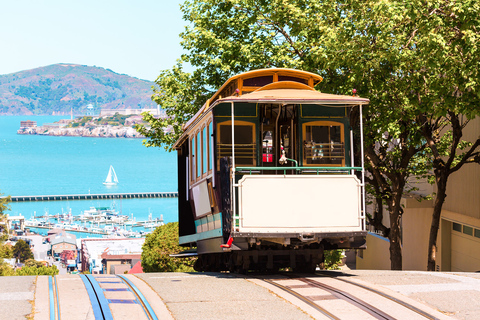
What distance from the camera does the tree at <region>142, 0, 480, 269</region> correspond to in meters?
15.8

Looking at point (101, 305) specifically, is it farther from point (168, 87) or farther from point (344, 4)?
point (168, 87)

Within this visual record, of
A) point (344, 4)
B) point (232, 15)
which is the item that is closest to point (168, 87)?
point (232, 15)

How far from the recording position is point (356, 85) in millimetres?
20016

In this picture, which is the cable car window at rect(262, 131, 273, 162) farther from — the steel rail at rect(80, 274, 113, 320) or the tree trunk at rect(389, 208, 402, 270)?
the tree trunk at rect(389, 208, 402, 270)

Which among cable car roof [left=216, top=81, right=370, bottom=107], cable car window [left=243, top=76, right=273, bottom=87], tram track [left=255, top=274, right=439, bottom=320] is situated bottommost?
tram track [left=255, top=274, right=439, bottom=320]

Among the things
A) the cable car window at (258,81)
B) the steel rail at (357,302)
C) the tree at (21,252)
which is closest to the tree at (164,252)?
the cable car window at (258,81)

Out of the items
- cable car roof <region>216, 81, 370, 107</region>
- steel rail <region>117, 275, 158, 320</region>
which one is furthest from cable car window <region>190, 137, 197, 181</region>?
steel rail <region>117, 275, 158, 320</region>

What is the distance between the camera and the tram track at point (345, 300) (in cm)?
914

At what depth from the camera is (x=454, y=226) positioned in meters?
25.8

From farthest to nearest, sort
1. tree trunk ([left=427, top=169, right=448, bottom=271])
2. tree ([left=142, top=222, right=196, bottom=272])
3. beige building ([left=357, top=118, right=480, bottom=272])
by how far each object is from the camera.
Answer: tree ([left=142, top=222, right=196, bottom=272]), beige building ([left=357, top=118, right=480, bottom=272]), tree trunk ([left=427, top=169, right=448, bottom=271])

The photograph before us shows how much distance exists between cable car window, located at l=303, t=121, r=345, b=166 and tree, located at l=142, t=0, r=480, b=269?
3436mm

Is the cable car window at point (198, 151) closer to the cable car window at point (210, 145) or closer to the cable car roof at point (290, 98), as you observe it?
the cable car window at point (210, 145)

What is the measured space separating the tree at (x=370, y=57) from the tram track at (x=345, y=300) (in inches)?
264

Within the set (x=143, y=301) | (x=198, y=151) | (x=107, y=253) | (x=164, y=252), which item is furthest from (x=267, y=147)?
(x=107, y=253)
